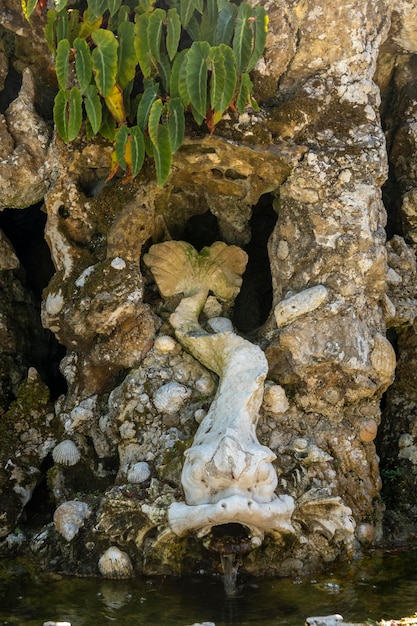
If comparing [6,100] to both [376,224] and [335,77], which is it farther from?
[376,224]

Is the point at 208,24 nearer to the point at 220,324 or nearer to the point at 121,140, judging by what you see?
the point at 121,140

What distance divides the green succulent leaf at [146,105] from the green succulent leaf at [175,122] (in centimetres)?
12

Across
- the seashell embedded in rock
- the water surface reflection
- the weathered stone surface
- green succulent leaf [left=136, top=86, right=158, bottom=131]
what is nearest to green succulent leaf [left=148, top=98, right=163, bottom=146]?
green succulent leaf [left=136, top=86, right=158, bottom=131]

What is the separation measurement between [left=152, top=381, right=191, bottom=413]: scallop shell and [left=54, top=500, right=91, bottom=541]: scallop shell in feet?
2.69

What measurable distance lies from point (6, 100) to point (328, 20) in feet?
8.54

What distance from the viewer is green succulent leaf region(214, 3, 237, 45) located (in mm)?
5137

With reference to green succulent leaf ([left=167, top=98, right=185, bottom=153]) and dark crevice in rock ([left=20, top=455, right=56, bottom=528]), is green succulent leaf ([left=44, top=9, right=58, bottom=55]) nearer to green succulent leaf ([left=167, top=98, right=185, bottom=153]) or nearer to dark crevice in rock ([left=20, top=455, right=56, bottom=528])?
green succulent leaf ([left=167, top=98, right=185, bottom=153])

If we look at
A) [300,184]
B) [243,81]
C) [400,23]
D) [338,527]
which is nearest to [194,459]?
[338,527]

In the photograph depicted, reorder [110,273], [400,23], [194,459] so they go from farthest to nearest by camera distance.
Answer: [400,23] → [110,273] → [194,459]

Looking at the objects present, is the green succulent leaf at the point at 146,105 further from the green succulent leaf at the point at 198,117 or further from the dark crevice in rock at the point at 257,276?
the dark crevice in rock at the point at 257,276

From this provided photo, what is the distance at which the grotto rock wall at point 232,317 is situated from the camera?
5020 mm

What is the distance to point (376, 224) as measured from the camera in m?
5.55

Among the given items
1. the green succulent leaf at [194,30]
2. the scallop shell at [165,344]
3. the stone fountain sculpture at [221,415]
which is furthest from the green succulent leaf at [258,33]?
the scallop shell at [165,344]

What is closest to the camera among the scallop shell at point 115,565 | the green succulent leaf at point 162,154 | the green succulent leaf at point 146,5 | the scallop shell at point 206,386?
the scallop shell at point 115,565
